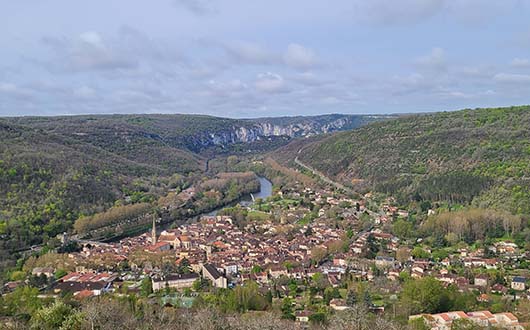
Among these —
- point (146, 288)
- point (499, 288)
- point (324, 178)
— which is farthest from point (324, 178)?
point (146, 288)

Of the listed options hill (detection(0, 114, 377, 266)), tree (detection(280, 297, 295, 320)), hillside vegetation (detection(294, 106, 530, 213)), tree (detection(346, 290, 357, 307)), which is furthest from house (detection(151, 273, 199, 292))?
hillside vegetation (detection(294, 106, 530, 213))

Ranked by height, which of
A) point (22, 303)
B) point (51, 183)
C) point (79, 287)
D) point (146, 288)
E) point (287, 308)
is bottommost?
point (79, 287)

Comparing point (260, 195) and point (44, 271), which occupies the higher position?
point (44, 271)

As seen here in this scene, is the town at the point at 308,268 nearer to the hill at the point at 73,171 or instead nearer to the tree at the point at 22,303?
the tree at the point at 22,303

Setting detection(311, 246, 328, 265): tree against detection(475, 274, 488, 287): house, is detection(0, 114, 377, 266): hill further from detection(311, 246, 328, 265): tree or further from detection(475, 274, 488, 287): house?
detection(475, 274, 488, 287): house

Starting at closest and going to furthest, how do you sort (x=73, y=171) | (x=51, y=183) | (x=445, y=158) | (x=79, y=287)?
(x=79, y=287)
(x=51, y=183)
(x=73, y=171)
(x=445, y=158)

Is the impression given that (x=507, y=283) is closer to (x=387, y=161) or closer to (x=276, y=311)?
(x=276, y=311)

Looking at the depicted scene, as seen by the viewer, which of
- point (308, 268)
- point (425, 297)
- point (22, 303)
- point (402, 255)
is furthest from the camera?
point (402, 255)

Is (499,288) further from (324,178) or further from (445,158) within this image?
(324,178)
